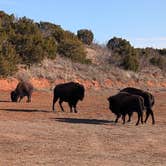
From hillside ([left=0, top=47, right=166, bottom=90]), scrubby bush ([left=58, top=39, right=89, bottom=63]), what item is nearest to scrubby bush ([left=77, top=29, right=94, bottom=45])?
hillside ([left=0, top=47, right=166, bottom=90])

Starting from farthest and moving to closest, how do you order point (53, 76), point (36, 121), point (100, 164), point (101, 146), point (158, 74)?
point (158, 74), point (53, 76), point (36, 121), point (101, 146), point (100, 164)

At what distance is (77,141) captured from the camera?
17047 millimetres

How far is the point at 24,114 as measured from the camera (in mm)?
25438

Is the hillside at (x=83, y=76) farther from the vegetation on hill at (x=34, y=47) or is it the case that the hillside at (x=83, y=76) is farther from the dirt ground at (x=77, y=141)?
the dirt ground at (x=77, y=141)

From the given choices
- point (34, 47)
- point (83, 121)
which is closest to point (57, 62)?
point (34, 47)

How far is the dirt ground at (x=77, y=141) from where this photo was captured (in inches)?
546

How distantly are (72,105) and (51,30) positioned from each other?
4263cm

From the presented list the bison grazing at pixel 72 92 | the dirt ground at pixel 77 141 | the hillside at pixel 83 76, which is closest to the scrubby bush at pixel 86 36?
the hillside at pixel 83 76

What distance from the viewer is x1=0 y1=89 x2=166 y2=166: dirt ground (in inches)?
546

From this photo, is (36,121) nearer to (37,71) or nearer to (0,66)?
(0,66)

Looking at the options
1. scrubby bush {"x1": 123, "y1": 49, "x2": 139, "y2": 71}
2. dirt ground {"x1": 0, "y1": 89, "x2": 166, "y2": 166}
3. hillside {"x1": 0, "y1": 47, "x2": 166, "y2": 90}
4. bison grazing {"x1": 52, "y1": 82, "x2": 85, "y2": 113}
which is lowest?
dirt ground {"x1": 0, "y1": 89, "x2": 166, "y2": 166}

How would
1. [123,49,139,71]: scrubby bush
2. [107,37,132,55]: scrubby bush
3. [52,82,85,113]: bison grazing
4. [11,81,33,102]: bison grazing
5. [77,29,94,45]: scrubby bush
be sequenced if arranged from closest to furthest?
[52,82,85,113]: bison grazing
[11,81,33,102]: bison grazing
[123,49,139,71]: scrubby bush
[107,37,132,55]: scrubby bush
[77,29,94,45]: scrubby bush

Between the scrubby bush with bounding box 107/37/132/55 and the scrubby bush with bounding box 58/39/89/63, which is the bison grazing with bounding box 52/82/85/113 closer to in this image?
the scrubby bush with bounding box 58/39/89/63

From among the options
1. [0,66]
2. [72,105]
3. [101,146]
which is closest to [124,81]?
[0,66]
